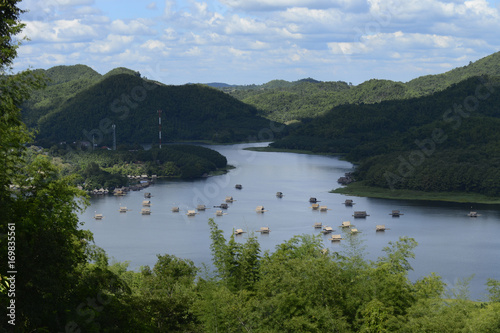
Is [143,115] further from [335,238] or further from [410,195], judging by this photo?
[335,238]

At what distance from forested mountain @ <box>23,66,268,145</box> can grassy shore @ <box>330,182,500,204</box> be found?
7650cm

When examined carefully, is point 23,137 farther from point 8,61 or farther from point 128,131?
point 128,131

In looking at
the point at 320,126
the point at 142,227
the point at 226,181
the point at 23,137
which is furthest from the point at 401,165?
the point at 23,137

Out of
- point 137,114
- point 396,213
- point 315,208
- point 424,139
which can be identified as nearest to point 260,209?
point 315,208

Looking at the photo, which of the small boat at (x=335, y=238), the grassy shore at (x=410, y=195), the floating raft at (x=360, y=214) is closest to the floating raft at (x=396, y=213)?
the floating raft at (x=360, y=214)

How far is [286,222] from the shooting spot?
2466 inches

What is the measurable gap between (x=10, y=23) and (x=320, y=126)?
140870 mm

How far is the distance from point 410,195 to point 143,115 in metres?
106

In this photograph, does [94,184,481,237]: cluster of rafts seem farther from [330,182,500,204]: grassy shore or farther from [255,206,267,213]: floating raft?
[330,182,500,204]: grassy shore

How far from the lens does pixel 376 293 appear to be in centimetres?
1669

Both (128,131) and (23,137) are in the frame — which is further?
(128,131)

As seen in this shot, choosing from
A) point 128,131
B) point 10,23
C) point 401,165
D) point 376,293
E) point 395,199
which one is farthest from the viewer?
point 128,131

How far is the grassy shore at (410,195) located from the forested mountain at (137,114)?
76.5 meters

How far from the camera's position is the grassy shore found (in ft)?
253
